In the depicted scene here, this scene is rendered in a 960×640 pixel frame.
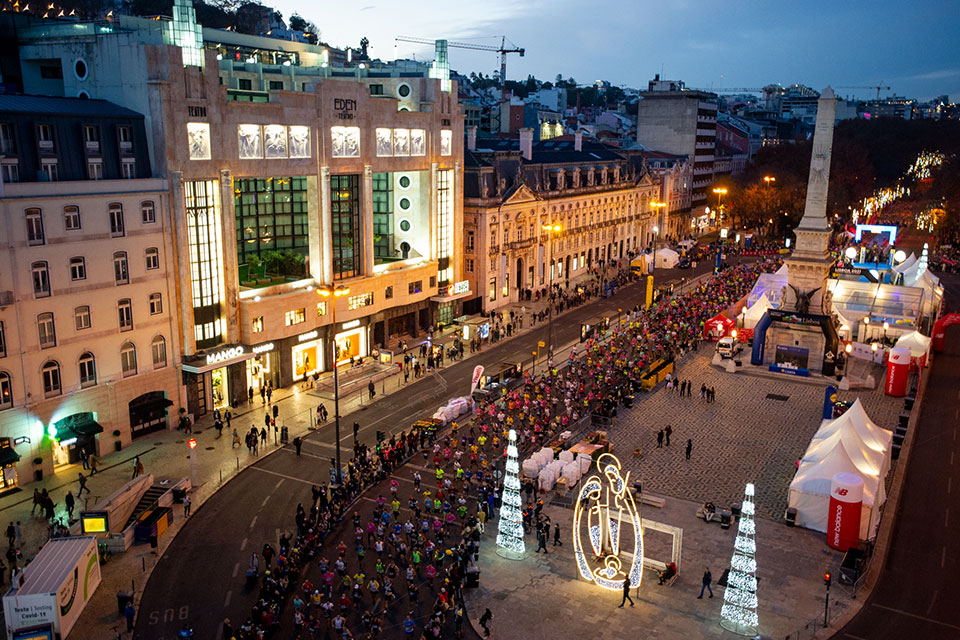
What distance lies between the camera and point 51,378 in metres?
39.2

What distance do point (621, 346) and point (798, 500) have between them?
93.9 ft

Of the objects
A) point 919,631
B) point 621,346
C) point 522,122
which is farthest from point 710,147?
point 919,631

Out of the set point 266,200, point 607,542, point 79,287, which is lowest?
point 607,542

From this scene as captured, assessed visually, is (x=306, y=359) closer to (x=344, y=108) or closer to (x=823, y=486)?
(x=344, y=108)

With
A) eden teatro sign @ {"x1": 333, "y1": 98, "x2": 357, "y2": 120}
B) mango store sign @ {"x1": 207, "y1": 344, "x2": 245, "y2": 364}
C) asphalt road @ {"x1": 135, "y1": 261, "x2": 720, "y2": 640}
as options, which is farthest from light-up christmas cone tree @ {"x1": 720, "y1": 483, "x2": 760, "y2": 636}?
eden teatro sign @ {"x1": 333, "y1": 98, "x2": 357, "y2": 120}

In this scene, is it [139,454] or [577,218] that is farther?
[577,218]

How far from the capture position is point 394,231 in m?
66.6

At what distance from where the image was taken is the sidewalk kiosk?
25.5m

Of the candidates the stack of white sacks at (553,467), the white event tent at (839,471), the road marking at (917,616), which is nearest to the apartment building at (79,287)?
the stack of white sacks at (553,467)

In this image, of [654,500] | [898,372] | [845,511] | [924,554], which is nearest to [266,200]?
[654,500]

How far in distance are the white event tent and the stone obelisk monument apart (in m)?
24.5

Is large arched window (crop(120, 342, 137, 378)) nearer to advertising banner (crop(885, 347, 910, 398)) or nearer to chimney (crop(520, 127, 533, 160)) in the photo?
advertising banner (crop(885, 347, 910, 398))

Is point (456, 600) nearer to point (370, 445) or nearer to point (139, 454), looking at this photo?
point (370, 445)

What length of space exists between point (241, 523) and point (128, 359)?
45.2 ft
